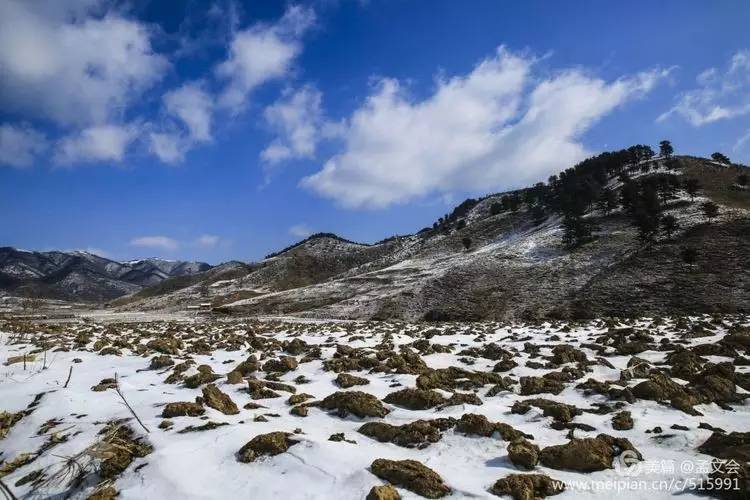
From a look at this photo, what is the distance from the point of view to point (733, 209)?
176 ft

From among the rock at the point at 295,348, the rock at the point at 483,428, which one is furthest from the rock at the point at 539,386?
the rock at the point at 295,348

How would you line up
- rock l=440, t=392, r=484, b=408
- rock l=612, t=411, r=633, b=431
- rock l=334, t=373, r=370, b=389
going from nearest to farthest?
rock l=612, t=411, r=633, b=431 < rock l=440, t=392, r=484, b=408 < rock l=334, t=373, r=370, b=389

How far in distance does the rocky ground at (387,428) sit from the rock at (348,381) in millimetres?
60

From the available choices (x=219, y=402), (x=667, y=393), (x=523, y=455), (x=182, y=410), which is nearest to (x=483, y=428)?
(x=523, y=455)

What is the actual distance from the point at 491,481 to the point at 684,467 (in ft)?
10.1

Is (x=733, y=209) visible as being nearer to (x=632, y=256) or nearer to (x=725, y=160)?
(x=632, y=256)

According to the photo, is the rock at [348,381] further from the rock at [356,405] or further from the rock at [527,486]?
Result: the rock at [527,486]

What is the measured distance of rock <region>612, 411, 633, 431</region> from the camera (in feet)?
27.0

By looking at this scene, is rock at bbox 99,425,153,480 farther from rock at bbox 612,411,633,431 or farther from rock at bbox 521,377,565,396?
rock at bbox 612,411,633,431

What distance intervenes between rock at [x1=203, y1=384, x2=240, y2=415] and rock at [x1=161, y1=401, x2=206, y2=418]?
354mm

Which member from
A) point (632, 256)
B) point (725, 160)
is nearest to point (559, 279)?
point (632, 256)

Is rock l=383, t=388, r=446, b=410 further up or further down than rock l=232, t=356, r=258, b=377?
further down

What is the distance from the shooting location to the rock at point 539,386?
11086 millimetres

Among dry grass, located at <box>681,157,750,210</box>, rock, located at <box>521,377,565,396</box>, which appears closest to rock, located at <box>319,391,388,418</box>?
rock, located at <box>521,377,565,396</box>
